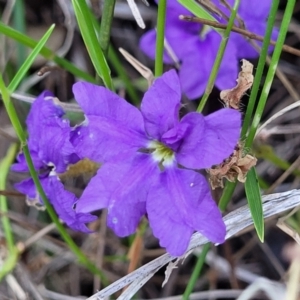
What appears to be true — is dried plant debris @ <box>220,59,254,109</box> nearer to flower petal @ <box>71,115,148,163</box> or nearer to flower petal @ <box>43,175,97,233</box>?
flower petal @ <box>71,115,148,163</box>

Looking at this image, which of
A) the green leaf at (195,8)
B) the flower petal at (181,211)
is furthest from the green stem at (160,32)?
the flower petal at (181,211)

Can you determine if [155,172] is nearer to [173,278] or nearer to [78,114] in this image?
[78,114]

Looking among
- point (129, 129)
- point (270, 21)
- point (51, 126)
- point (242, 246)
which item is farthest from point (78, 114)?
point (242, 246)

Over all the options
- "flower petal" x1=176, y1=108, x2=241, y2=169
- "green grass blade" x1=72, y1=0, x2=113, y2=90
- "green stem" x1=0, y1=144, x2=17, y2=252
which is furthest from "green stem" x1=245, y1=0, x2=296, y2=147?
"green stem" x1=0, y1=144, x2=17, y2=252

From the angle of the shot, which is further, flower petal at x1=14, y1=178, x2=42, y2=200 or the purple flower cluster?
flower petal at x1=14, y1=178, x2=42, y2=200

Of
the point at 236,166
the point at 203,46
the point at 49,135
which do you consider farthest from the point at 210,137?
the point at 203,46

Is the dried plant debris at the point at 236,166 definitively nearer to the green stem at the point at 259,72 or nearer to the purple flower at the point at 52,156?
the green stem at the point at 259,72
